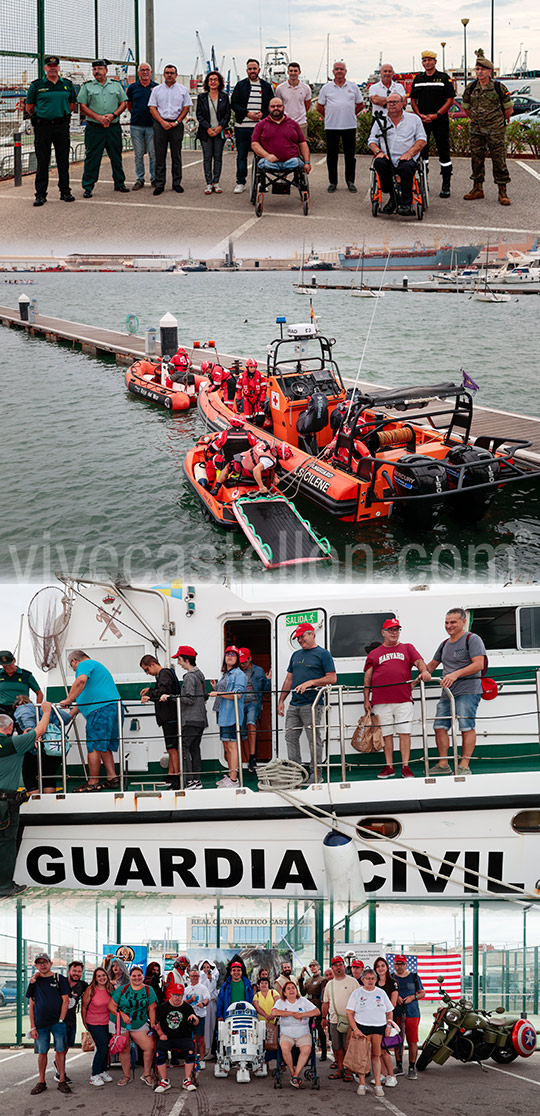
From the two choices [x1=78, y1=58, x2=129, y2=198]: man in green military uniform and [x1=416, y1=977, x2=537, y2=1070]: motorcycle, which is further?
[x1=78, y1=58, x2=129, y2=198]: man in green military uniform

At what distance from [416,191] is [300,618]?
3.72 m

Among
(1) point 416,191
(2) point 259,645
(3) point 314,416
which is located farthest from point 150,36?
(3) point 314,416

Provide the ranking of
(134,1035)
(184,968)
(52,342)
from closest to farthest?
(134,1035), (184,968), (52,342)

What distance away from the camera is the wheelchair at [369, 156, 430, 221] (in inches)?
250

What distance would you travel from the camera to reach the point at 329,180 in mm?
7590

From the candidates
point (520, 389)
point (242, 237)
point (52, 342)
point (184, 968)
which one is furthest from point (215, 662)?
point (52, 342)

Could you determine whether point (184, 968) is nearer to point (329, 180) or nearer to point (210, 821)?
point (210, 821)

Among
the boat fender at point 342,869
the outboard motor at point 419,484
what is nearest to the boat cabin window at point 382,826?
the boat fender at point 342,869

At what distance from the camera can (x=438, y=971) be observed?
6.17 m

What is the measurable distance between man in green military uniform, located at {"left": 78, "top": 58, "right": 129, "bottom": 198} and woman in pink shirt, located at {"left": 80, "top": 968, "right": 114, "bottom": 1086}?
588 cm

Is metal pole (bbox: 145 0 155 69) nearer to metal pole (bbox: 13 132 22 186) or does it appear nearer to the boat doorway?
metal pole (bbox: 13 132 22 186)

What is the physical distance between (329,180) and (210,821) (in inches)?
215

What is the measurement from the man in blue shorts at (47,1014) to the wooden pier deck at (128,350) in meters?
10.7

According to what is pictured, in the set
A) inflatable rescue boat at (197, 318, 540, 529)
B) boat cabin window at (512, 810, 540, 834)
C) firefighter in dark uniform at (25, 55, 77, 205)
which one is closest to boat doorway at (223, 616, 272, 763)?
boat cabin window at (512, 810, 540, 834)
